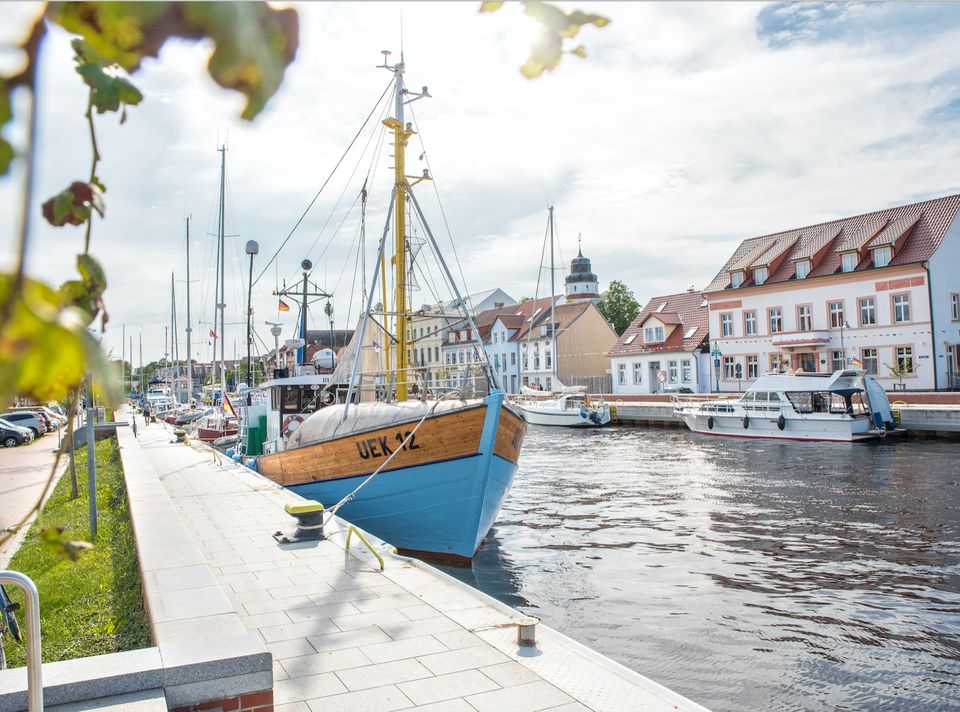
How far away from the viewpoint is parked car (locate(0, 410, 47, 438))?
126ft

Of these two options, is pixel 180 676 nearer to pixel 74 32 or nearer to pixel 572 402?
pixel 74 32

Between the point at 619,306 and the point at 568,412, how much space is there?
5154 cm

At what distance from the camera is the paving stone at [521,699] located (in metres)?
4.70

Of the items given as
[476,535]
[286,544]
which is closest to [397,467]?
[476,535]

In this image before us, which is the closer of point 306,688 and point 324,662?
point 306,688

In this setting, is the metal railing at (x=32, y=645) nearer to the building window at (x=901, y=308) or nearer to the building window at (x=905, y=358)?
the building window at (x=905, y=358)

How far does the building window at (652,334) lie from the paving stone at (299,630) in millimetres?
54167

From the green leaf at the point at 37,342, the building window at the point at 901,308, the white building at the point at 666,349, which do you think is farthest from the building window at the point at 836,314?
the green leaf at the point at 37,342

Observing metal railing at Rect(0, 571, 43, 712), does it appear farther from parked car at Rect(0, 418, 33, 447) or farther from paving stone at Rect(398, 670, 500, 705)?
parked car at Rect(0, 418, 33, 447)

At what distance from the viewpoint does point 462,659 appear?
5.51m

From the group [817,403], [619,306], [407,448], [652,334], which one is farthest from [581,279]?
[407,448]

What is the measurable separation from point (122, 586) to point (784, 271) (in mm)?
48619

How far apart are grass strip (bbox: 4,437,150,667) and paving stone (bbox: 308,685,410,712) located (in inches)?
69.5

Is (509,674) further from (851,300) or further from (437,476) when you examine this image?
(851,300)
